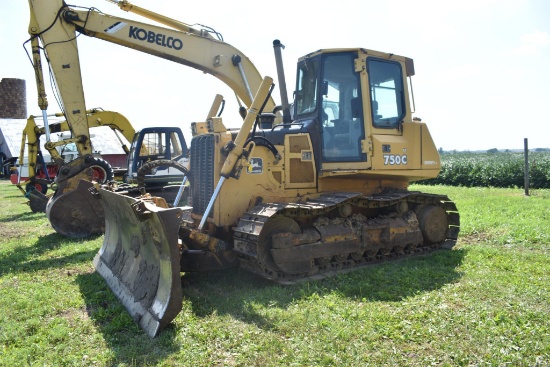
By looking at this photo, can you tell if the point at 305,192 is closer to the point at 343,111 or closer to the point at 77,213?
the point at 343,111

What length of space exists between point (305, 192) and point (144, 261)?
268 cm

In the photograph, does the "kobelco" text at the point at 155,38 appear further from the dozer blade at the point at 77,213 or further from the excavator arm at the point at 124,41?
the dozer blade at the point at 77,213

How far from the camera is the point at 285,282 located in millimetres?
6062

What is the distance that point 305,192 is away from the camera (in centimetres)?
719

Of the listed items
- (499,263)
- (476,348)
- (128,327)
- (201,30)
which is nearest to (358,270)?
(499,263)

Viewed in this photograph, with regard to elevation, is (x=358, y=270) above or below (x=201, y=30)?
below

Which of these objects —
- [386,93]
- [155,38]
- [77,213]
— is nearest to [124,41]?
[155,38]

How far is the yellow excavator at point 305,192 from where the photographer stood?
603 centimetres

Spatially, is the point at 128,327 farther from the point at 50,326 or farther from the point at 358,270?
the point at 358,270

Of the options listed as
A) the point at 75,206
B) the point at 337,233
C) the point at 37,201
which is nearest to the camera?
the point at 337,233

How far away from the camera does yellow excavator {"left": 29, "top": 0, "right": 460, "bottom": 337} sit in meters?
6.03

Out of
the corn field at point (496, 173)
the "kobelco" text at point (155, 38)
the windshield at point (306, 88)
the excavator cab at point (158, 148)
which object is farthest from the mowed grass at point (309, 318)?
the corn field at point (496, 173)

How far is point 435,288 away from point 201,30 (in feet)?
23.6

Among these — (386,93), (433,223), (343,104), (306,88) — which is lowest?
(433,223)
